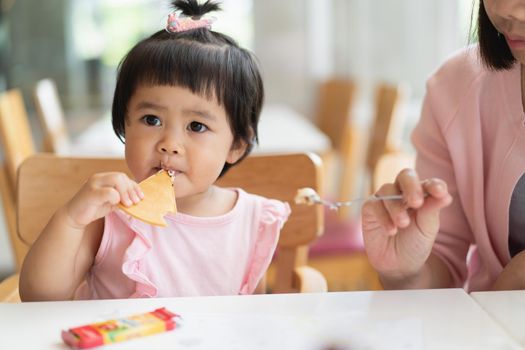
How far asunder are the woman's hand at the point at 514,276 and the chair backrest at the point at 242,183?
15.9 inches

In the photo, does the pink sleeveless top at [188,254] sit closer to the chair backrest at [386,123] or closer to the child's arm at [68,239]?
the child's arm at [68,239]

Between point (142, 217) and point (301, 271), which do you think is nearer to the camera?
point (142, 217)

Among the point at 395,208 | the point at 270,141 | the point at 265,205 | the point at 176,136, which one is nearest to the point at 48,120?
the point at 270,141

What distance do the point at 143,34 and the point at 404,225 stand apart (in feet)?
13.8

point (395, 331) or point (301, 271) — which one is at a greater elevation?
point (395, 331)

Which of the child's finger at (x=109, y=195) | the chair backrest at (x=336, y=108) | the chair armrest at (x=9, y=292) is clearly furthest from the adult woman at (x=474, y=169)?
the chair backrest at (x=336, y=108)

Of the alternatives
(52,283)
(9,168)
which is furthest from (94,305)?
(9,168)

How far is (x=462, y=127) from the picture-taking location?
4.15 ft

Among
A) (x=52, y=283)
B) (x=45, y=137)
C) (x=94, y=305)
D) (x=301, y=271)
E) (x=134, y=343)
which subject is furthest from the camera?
(x=45, y=137)

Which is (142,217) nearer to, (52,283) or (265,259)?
(52,283)

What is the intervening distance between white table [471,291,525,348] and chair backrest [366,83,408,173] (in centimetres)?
187

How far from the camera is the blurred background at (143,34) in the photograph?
440 cm

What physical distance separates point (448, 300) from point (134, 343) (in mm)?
364

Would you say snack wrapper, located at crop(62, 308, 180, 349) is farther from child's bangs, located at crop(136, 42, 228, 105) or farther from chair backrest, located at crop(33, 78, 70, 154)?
chair backrest, located at crop(33, 78, 70, 154)
